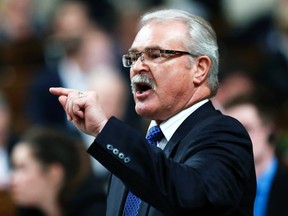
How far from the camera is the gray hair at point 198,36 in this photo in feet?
12.3

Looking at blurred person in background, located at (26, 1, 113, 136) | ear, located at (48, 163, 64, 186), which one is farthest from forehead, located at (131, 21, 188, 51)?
blurred person in background, located at (26, 1, 113, 136)

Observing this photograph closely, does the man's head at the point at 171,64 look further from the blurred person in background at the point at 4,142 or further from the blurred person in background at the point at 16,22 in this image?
the blurred person in background at the point at 16,22

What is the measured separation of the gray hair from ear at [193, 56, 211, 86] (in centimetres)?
2

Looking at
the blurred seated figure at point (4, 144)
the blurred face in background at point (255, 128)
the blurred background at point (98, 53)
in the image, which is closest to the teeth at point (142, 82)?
the blurred face in background at point (255, 128)

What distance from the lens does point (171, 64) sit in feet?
12.1

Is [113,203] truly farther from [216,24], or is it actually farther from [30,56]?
[216,24]

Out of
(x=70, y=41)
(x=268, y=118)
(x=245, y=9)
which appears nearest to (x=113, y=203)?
(x=268, y=118)

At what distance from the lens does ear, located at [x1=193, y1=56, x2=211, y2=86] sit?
12.3ft

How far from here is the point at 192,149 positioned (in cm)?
353

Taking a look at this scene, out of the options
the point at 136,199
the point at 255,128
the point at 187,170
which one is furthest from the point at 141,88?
the point at 255,128

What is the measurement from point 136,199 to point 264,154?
210cm

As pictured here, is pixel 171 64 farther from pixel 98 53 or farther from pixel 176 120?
pixel 98 53

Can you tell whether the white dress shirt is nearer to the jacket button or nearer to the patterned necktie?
the patterned necktie

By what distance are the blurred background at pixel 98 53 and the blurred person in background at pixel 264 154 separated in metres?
0.73
